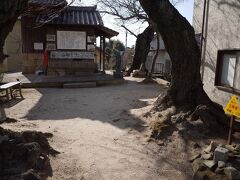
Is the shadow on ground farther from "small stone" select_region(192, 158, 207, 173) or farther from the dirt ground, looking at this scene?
"small stone" select_region(192, 158, 207, 173)

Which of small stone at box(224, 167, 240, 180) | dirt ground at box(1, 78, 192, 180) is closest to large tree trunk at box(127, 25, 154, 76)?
dirt ground at box(1, 78, 192, 180)

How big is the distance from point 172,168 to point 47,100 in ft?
21.9

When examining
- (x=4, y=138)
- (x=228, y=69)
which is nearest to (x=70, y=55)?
(x=228, y=69)

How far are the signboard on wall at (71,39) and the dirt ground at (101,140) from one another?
6.11 metres

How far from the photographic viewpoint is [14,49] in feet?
73.5

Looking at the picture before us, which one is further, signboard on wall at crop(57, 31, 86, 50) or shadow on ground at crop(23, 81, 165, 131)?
signboard on wall at crop(57, 31, 86, 50)

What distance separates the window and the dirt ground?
101 inches

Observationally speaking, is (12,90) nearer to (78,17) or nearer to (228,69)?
Answer: (78,17)

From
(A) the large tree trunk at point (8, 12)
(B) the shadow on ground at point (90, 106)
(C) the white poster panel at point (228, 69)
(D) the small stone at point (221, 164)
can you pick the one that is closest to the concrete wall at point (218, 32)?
(C) the white poster panel at point (228, 69)

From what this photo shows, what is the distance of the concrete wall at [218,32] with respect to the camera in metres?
6.93

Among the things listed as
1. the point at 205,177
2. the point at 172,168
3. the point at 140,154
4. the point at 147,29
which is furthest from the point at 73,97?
the point at 147,29

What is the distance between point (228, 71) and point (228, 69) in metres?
0.06

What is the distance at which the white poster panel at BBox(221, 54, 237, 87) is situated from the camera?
23.5ft

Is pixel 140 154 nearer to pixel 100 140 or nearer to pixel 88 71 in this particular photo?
pixel 100 140
